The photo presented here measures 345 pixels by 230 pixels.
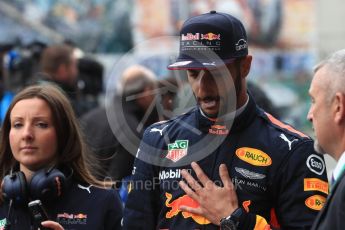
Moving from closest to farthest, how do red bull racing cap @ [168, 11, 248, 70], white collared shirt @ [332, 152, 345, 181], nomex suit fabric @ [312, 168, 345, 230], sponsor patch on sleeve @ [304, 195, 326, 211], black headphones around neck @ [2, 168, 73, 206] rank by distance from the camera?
nomex suit fabric @ [312, 168, 345, 230] → white collared shirt @ [332, 152, 345, 181] → sponsor patch on sleeve @ [304, 195, 326, 211] → red bull racing cap @ [168, 11, 248, 70] → black headphones around neck @ [2, 168, 73, 206]

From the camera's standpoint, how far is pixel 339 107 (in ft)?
8.93

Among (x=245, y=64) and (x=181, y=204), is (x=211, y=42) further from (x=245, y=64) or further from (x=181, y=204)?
(x=181, y=204)

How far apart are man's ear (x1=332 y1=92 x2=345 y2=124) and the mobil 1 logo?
1.61 ft

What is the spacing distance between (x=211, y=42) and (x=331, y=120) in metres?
0.82

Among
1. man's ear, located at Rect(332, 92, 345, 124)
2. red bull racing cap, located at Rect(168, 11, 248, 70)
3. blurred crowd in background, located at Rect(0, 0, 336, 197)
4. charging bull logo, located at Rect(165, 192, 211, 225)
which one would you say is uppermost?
blurred crowd in background, located at Rect(0, 0, 336, 197)

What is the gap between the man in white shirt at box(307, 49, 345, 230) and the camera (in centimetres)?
259

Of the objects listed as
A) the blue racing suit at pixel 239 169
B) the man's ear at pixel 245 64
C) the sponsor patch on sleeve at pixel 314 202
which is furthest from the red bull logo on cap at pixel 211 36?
the sponsor patch on sleeve at pixel 314 202

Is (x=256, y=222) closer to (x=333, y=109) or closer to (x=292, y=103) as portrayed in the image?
(x=333, y=109)

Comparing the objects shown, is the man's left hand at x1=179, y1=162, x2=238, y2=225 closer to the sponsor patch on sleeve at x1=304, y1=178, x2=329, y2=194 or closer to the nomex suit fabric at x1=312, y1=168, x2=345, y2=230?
the sponsor patch on sleeve at x1=304, y1=178, x2=329, y2=194

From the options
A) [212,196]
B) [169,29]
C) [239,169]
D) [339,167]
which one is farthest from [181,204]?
[169,29]

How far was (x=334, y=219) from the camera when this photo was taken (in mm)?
2541

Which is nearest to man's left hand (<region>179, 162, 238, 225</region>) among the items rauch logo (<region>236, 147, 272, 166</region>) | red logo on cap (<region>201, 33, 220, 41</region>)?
rauch logo (<region>236, 147, 272, 166</region>)

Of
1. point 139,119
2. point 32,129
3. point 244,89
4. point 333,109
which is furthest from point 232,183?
point 139,119

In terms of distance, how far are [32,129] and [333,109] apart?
1.63 m
